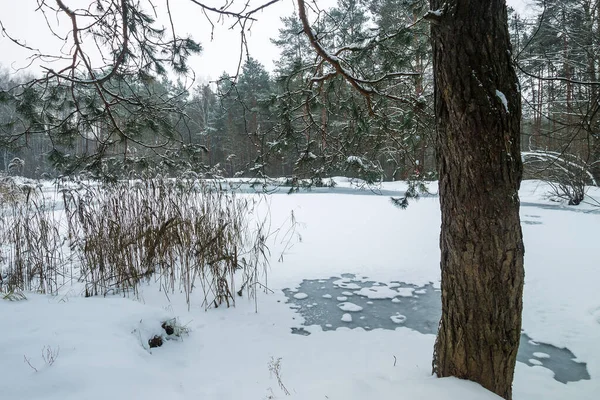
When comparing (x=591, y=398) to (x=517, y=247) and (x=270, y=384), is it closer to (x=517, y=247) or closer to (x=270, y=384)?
(x=517, y=247)

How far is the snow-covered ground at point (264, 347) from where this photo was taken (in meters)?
1.33

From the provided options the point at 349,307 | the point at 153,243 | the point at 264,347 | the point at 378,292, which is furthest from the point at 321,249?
the point at 264,347

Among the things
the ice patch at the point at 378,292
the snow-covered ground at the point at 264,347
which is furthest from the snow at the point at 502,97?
the ice patch at the point at 378,292

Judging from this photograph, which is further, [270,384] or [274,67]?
[274,67]

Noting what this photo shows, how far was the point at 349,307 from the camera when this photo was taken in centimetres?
275

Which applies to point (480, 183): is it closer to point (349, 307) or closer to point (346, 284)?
point (349, 307)

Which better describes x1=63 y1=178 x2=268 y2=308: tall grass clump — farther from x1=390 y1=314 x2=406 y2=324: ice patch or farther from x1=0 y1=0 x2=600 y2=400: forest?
x1=390 y1=314 x2=406 y2=324: ice patch

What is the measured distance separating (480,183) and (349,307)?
71.1 inches

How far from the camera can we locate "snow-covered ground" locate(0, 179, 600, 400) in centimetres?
133

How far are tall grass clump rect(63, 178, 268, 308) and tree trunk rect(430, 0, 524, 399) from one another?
5.62ft

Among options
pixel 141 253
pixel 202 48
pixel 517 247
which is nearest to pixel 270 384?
pixel 517 247

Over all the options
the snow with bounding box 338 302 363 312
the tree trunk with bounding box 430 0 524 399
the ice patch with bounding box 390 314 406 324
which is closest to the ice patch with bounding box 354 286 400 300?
→ the snow with bounding box 338 302 363 312

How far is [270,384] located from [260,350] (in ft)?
1.38

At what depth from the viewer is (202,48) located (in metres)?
2.35
